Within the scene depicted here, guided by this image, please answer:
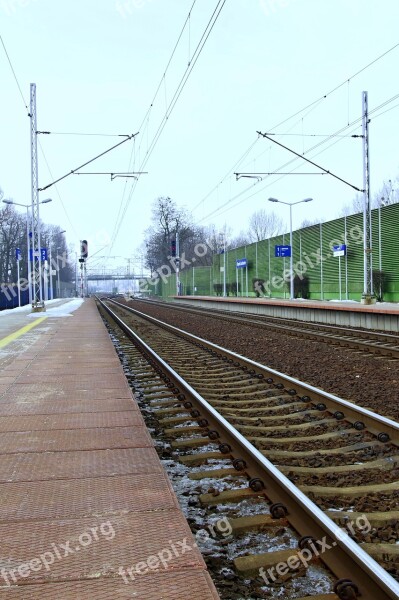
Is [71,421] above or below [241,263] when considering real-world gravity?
below

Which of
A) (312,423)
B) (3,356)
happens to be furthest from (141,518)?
(3,356)

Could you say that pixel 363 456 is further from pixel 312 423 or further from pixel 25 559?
pixel 25 559

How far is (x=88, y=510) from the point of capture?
141 inches

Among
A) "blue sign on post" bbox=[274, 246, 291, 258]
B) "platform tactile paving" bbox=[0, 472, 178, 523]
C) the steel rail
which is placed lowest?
the steel rail

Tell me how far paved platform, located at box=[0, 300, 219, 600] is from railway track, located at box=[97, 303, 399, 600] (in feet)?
1.53

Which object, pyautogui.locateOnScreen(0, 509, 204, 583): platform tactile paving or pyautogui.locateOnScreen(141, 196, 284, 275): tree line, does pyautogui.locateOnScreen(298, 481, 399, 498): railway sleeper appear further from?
pyautogui.locateOnScreen(141, 196, 284, 275): tree line

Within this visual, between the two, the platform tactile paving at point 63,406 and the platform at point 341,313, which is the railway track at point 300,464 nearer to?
the platform tactile paving at point 63,406

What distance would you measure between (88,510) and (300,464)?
206cm

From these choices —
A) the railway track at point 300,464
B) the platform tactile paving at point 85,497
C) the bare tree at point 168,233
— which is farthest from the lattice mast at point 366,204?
the bare tree at point 168,233

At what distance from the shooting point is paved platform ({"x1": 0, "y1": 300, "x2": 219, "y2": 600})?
267cm

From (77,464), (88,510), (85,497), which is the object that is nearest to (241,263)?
(77,464)

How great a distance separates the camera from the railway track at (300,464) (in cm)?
307

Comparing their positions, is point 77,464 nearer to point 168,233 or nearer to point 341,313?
point 341,313

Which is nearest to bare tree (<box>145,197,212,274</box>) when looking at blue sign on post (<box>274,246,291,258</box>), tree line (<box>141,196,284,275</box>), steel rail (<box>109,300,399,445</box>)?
tree line (<box>141,196,284,275</box>)
